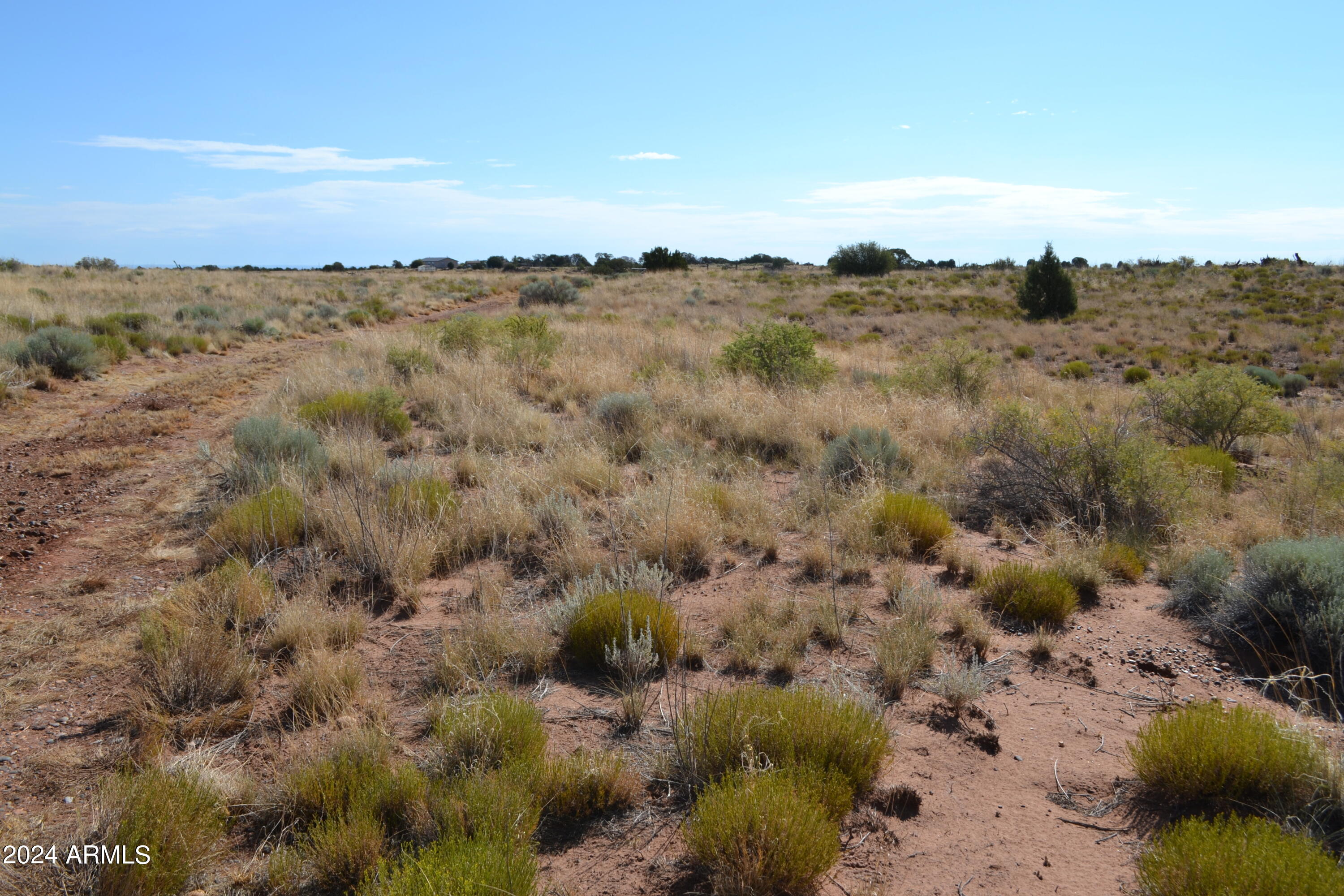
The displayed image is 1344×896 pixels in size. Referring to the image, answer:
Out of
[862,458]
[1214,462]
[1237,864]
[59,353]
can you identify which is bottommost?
[1237,864]

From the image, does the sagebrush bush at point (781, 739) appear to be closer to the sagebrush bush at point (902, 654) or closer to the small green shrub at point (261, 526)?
the sagebrush bush at point (902, 654)

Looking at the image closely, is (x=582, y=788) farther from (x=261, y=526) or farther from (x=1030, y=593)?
(x=261, y=526)

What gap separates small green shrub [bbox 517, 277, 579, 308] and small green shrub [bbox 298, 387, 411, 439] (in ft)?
58.6

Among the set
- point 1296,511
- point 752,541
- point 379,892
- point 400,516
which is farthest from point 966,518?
point 379,892

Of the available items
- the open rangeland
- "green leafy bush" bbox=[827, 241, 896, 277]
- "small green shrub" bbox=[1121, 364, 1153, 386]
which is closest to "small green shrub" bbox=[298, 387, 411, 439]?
the open rangeland

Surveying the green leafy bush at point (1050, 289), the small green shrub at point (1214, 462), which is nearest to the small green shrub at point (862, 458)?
the small green shrub at point (1214, 462)

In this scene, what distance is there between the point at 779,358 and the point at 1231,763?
8144 millimetres

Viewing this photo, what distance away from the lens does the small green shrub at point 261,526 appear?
4.82 meters

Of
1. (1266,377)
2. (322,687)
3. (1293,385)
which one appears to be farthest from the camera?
(1293,385)

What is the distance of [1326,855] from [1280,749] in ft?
1.70

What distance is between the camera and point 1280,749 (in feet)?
8.41

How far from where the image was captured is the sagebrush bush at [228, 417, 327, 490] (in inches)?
232

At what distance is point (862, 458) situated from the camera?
654 cm

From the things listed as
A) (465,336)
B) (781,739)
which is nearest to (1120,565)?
(781,739)
